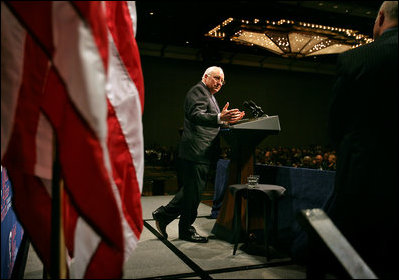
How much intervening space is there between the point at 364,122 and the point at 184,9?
17.4 ft

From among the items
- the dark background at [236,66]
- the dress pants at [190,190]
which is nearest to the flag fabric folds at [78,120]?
the dress pants at [190,190]

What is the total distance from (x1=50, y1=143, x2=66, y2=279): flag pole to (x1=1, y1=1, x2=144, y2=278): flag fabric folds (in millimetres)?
41

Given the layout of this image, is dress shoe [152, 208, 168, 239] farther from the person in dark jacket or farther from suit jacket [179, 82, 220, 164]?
the person in dark jacket

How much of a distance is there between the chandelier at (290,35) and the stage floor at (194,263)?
17.1ft

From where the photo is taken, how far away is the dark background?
6.62 meters

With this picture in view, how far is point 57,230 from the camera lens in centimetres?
108

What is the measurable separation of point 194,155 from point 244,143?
18.7 inches

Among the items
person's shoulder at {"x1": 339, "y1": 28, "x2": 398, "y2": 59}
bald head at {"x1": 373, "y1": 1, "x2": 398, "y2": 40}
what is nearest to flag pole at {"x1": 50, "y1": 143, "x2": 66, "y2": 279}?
person's shoulder at {"x1": 339, "y1": 28, "x2": 398, "y2": 59}

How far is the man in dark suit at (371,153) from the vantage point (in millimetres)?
1389

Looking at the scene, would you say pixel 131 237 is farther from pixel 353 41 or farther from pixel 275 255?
pixel 353 41

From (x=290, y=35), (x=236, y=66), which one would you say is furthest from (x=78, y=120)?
(x=236, y=66)

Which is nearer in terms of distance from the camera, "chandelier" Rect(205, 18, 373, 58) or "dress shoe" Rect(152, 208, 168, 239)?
"dress shoe" Rect(152, 208, 168, 239)

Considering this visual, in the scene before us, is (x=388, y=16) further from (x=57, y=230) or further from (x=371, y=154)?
(x=57, y=230)

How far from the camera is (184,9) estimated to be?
20.0 feet
